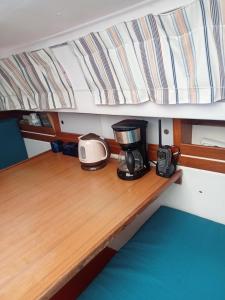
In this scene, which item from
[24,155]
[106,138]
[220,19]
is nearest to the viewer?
[220,19]

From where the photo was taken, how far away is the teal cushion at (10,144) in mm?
Answer: 2184

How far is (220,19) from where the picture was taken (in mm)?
812

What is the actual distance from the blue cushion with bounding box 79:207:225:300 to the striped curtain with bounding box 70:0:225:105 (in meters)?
0.64

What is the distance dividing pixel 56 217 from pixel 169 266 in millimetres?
525

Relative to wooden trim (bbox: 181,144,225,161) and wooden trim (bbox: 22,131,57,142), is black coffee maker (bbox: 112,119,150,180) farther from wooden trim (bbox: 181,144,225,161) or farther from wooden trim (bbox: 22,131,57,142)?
wooden trim (bbox: 22,131,57,142)

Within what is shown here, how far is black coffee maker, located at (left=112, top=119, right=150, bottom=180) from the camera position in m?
1.27

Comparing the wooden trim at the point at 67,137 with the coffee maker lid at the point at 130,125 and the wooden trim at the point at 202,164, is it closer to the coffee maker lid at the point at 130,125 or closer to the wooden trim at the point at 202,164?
the coffee maker lid at the point at 130,125

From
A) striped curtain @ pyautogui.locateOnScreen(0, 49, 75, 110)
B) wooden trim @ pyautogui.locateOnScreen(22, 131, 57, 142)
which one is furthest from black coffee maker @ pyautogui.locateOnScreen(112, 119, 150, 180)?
wooden trim @ pyautogui.locateOnScreen(22, 131, 57, 142)

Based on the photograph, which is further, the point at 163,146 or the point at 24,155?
the point at 24,155

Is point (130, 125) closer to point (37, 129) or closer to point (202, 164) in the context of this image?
point (202, 164)

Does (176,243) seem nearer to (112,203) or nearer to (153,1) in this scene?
(112,203)

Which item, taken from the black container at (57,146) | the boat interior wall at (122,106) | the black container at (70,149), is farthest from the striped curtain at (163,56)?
the black container at (57,146)

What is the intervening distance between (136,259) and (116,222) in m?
0.26

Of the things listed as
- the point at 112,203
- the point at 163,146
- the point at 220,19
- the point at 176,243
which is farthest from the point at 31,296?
the point at 220,19
